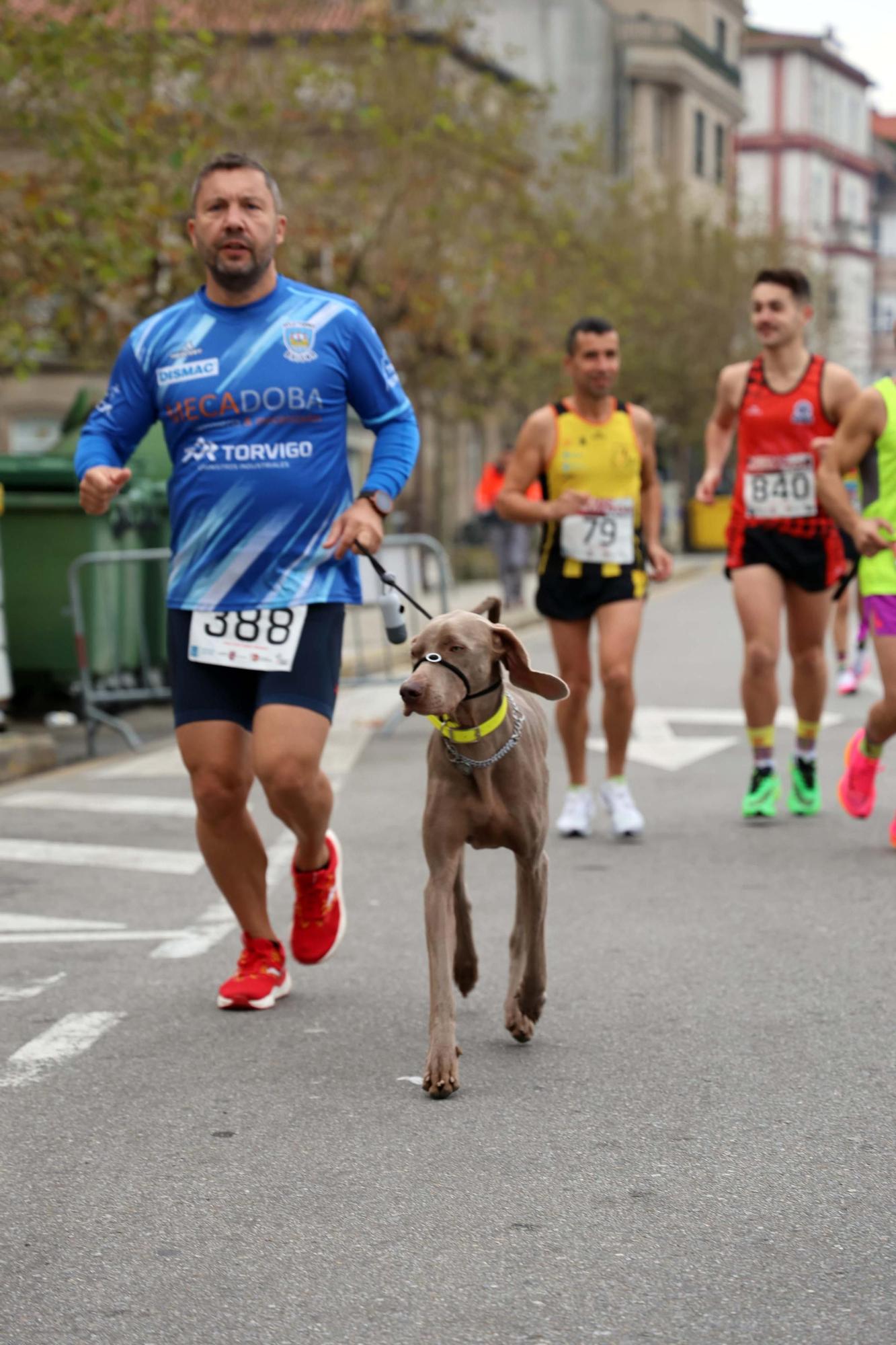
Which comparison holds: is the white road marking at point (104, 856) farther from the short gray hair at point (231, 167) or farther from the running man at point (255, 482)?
the short gray hair at point (231, 167)

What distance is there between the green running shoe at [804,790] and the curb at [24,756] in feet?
14.2

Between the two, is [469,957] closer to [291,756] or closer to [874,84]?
[291,756]

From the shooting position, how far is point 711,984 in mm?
→ 6000

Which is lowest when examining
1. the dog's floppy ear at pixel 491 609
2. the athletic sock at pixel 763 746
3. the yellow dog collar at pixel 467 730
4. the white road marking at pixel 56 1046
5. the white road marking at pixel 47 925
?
the white road marking at pixel 47 925

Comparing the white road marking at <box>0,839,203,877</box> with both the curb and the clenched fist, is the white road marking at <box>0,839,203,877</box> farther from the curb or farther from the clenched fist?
the clenched fist

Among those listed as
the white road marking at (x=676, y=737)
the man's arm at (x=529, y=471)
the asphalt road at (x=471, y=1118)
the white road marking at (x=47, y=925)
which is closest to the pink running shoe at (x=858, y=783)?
the asphalt road at (x=471, y=1118)

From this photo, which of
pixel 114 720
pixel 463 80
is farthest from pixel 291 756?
pixel 463 80

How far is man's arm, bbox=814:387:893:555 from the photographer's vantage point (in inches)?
311

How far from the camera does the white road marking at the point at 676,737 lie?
452 inches

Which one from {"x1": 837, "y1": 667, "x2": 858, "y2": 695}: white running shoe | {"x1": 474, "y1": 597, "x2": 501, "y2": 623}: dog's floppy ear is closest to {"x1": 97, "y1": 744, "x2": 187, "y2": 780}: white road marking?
{"x1": 837, "y1": 667, "x2": 858, "y2": 695}: white running shoe

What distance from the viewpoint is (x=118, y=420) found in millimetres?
5664

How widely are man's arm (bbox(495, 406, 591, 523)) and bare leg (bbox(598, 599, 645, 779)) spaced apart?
0.46m

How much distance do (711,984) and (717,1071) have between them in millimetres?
988

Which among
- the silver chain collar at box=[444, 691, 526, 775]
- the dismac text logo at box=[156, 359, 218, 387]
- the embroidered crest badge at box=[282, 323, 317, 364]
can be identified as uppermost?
the embroidered crest badge at box=[282, 323, 317, 364]
